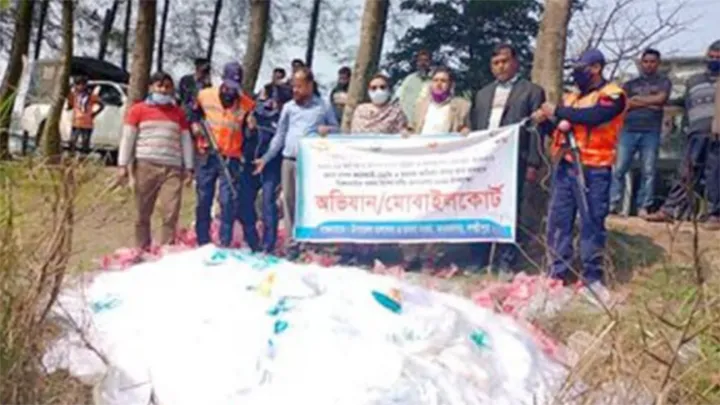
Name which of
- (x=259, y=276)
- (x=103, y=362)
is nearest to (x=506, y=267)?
(x=259, y=276)

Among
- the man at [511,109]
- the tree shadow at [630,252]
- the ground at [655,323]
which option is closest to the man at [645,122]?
the tree shadow at [630,252]

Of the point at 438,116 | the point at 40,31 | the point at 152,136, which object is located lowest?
the point at 152,136

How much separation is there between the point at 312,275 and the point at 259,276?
297 millimetres

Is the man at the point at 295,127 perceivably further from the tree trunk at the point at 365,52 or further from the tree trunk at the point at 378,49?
the tree trunk at the point at 378,49

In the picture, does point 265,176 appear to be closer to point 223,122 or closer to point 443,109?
point 223,122

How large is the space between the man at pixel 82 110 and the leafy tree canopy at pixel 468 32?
435 inches

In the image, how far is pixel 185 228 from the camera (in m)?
10.2

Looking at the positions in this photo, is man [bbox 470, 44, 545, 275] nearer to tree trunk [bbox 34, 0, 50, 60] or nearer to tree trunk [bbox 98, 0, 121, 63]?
tree trunk [bbox 34, 0, 50, 60]

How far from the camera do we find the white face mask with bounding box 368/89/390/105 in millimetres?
8945

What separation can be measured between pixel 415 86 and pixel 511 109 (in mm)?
2170

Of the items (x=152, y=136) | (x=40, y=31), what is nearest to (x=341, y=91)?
(x=152, y=136)

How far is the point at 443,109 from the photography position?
8859mm

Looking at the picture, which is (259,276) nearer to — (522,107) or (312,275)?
(312,275)

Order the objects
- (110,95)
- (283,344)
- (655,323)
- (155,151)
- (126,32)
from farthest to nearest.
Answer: (126,32) → (110,95) → (155,151) → (283,344) → (655,323)
